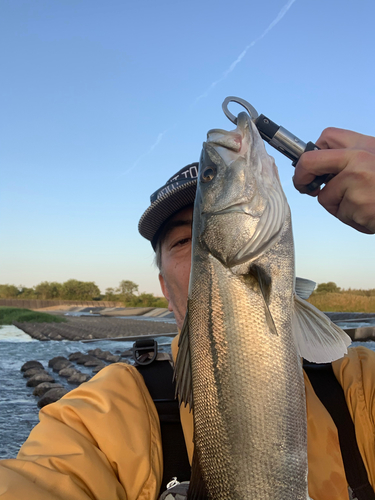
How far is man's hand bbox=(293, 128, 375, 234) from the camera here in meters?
1.84

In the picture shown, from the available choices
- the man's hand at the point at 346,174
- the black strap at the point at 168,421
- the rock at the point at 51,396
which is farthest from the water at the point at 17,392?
the man's hand at the point at 346,174

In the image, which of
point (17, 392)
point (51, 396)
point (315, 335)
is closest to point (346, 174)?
point (315, 335)

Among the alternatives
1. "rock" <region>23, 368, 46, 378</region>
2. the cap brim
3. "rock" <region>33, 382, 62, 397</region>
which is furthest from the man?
"rock" <region>23, 368, 46, 378</region>

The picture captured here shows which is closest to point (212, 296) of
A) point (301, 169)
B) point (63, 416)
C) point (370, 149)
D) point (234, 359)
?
point (234, 359)

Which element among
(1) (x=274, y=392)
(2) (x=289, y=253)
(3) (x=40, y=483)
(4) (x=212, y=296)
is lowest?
(3) (x=40, y=483)

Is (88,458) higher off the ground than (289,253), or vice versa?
(289,253)

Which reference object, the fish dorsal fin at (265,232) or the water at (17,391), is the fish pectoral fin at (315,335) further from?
the water at (17,391)

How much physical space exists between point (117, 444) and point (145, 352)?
79 cm

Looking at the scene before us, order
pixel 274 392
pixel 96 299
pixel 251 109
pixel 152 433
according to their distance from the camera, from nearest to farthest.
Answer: pixel 274 392 < pixel 152 433 < pixel 251 109 < pixel 96 299

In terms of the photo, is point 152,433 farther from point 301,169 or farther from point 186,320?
point 301,169

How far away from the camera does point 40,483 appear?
154 cm

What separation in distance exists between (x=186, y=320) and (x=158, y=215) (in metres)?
1.16

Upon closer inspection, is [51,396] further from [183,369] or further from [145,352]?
[183,369]

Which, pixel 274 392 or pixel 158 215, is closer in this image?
pixel 274 392
